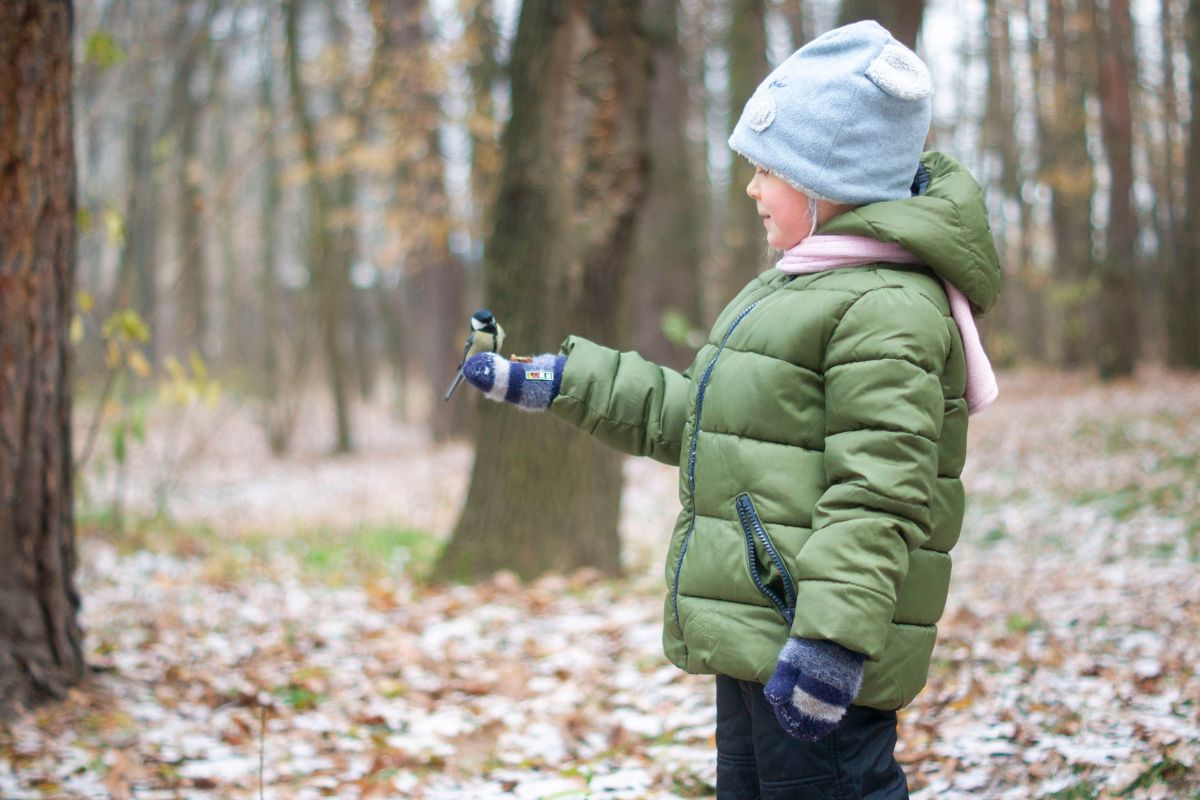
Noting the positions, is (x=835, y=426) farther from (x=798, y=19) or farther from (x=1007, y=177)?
(x=1007, y=177)

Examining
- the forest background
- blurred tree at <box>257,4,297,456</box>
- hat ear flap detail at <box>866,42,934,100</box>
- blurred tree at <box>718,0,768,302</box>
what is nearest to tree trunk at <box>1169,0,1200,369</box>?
the forest background

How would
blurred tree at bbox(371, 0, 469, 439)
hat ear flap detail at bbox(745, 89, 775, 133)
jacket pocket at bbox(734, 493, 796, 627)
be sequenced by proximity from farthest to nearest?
blurred tree at bbox(371, 0, 469, 439) → hat ear flap detail at bbox(745, 89, 775, 133) → jacket pocket at bbox(734, 493, 796, 627)

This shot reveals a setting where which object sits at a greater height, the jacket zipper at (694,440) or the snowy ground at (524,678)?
the jacket zipper at (694,440)

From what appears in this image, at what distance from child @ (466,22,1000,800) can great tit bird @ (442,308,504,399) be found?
1.68 feet

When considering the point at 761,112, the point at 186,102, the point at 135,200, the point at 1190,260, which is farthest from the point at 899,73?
the point at 1190,260

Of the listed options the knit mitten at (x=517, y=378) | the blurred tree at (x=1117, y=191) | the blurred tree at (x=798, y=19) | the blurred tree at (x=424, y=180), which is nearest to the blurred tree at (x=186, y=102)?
the blurred tree at (x=424, y=180)

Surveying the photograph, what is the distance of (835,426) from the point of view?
202 centimetres

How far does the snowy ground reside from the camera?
3.21 meters

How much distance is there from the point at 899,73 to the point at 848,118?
0.14 metres

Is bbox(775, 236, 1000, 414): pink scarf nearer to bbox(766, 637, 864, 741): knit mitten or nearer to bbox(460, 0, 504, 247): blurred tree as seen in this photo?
bbox(766, 637, 864, 741): knit mitten

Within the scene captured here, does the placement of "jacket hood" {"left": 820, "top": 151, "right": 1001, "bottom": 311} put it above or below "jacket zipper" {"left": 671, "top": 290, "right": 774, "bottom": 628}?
above

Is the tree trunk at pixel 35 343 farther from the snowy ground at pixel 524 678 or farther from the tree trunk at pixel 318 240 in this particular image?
the tree trunk at pixel 318 240

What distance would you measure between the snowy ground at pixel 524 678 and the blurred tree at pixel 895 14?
145 inches

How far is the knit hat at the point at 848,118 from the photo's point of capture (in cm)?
214
